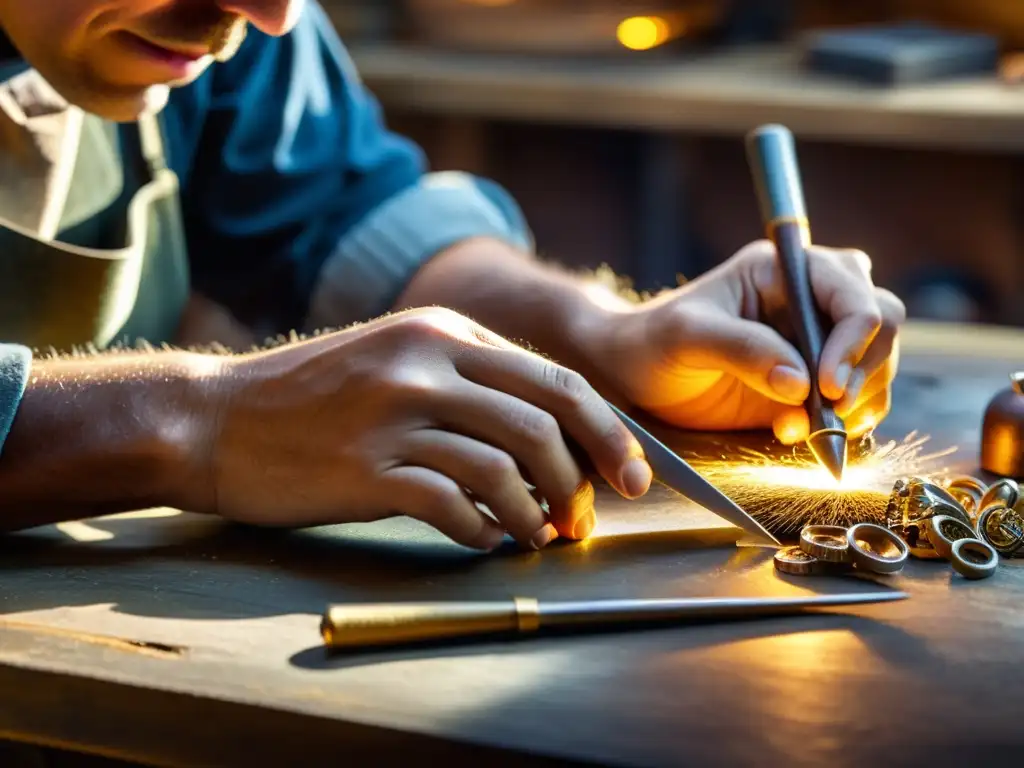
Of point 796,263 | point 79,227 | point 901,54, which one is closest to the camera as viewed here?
point 796,263

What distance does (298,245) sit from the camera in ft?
5.33

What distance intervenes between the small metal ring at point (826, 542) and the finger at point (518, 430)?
167mm

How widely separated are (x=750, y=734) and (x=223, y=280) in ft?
3.83

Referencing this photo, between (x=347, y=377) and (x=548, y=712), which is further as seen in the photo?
(x=347, y=377)

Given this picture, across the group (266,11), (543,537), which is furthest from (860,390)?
(266,11)

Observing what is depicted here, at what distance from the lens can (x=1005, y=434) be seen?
107 cm

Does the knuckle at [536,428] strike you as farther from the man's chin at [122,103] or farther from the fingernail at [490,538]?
the man's chin at [122,103]

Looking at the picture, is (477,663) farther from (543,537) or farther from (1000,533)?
(1000,533)

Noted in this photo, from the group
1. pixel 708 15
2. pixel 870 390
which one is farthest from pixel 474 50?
pixel 870 390

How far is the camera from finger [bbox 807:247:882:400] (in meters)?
1.07

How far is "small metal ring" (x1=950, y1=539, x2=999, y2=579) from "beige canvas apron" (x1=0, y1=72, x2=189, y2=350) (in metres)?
0.85

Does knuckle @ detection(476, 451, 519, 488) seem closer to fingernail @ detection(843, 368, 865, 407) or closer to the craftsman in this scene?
the craftsman

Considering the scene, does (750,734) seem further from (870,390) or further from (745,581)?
(870,390)

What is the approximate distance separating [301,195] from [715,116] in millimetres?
1008
